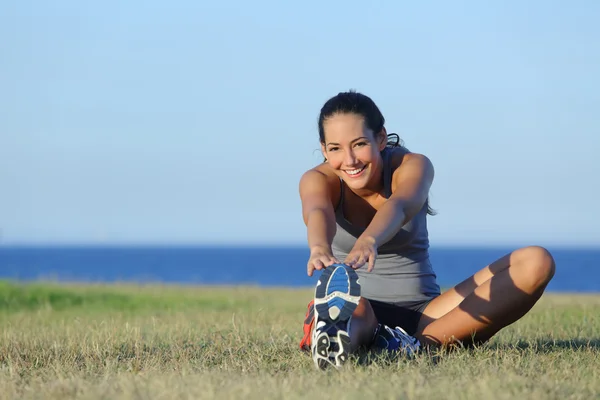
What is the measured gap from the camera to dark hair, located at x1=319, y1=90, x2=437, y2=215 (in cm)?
500

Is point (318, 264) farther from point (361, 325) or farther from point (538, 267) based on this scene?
point (538, 267)

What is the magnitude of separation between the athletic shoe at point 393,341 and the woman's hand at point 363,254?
69 centimetres

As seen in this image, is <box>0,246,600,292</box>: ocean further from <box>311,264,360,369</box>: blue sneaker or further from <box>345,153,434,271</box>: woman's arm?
<box>311,264,360,369</box>: blue sneaker

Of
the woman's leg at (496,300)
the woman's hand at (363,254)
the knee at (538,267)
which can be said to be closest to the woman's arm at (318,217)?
the woman's hand at (363,254)

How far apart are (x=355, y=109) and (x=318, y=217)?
28.3 inches

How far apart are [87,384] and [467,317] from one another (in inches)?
90.5

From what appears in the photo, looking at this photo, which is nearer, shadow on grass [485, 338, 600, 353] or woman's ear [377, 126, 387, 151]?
woman's ear [377, 126, 387, 151]

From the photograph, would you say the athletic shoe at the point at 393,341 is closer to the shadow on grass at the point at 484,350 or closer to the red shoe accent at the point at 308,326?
the shadow on grass at the point at 484,350

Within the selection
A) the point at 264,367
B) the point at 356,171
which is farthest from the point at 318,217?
the point at 264,367

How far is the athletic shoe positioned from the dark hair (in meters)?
1.18

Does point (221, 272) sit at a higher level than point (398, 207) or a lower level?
lower

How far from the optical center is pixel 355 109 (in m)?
5.00

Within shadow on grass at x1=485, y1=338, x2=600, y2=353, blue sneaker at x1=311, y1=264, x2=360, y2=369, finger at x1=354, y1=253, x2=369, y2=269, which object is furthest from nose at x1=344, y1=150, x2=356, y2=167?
shadow on grass at x1=485, y1=338, x2=600, y2=353

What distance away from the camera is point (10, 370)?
4.36 meters
